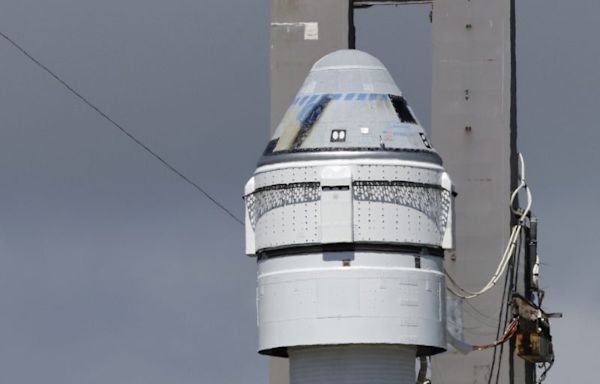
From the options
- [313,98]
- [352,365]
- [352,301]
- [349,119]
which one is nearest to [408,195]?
[349,119]

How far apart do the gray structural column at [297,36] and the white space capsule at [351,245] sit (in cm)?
1502

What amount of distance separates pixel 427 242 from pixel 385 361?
2.75 metres

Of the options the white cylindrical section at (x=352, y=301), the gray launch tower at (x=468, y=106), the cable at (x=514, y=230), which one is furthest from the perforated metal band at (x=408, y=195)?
the gray launch tower at (x=468, y=106)

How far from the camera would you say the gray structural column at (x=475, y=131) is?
75.7m

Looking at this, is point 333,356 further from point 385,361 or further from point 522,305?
point 522,305

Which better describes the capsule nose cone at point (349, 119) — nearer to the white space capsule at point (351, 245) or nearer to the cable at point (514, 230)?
the white space capsule at point (351, 245)

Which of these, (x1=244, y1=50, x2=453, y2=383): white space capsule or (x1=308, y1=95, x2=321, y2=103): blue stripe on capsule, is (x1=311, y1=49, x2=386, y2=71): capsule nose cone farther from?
(x1=244, y1=50, x2=453, y2=383): white space capsule

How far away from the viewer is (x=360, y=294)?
5838 cm

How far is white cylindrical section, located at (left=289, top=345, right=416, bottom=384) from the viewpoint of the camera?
191 feet

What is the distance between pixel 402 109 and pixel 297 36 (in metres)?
15.1

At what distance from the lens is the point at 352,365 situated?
5831 cm

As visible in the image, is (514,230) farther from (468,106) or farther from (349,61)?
(349,61)

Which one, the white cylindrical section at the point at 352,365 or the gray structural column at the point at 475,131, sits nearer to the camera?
A: the white cylindrical section at the point at 352,365

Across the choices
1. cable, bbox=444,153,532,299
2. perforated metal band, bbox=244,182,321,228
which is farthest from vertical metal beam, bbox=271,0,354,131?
perforated metal band, bbox=244,182,321,228
